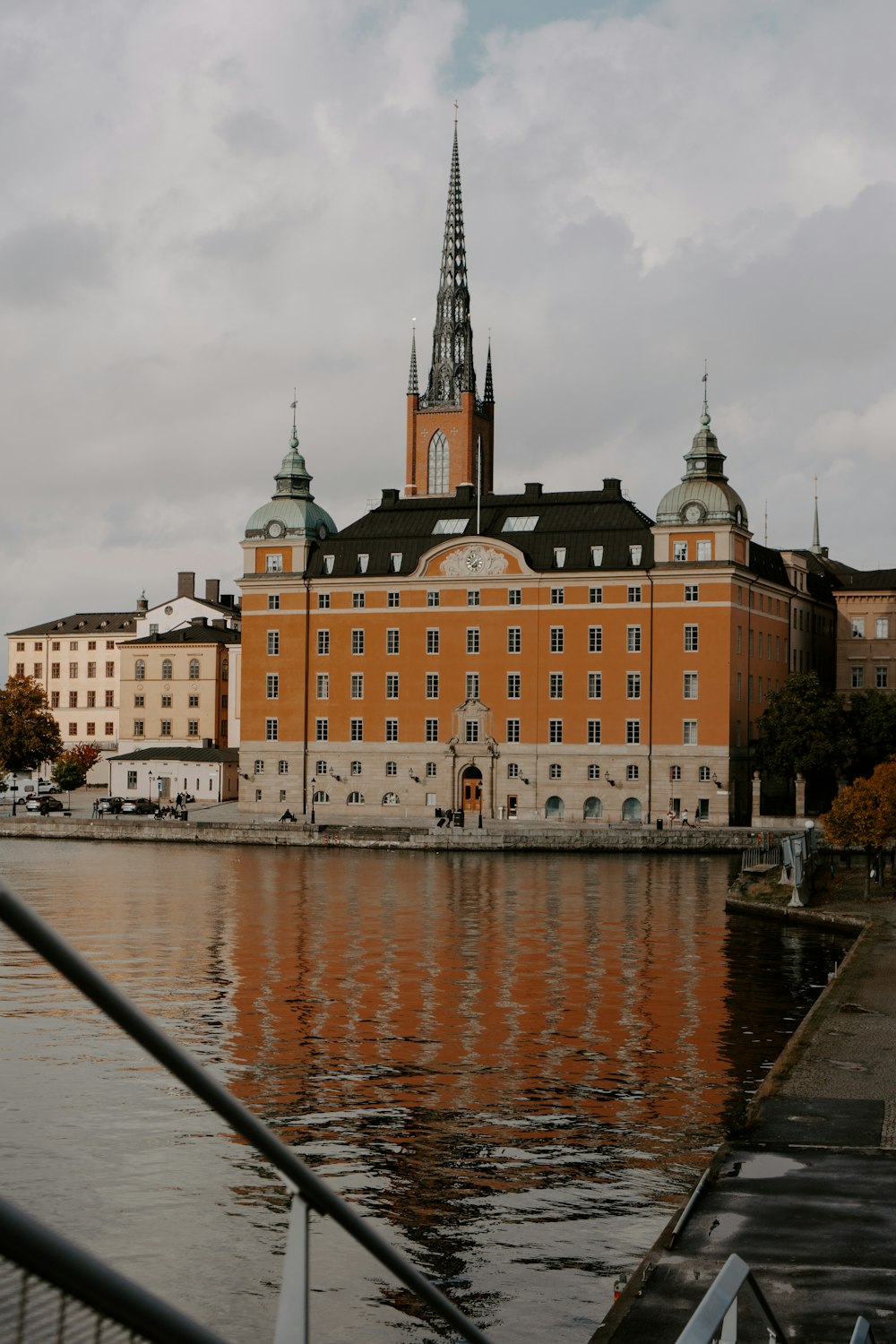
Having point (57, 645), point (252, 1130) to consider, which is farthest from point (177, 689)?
point (252, 1130)

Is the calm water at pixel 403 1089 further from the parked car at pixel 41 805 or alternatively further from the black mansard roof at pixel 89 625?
the black mansard roof at pixel 89 625

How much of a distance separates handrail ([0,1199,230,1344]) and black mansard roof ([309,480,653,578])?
87.7m

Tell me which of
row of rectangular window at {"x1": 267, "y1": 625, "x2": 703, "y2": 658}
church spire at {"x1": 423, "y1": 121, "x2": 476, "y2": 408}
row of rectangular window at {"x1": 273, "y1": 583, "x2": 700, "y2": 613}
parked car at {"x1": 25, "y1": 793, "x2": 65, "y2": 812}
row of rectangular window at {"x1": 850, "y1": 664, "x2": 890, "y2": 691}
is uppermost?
church spire at {"x1": 423, "y1": 121, "x2": 476, "y2": 408}

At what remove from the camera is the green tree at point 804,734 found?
85938mm

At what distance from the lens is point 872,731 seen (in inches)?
3489

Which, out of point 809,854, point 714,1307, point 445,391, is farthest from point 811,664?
point 714,1307

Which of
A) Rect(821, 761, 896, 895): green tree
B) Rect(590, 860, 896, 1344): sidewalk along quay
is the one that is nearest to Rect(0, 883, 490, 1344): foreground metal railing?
Answer: Rect(590, 860, 896, 1344): sidewalk along quay

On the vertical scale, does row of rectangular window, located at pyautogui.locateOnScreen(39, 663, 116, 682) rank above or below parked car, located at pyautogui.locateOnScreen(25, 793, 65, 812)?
above

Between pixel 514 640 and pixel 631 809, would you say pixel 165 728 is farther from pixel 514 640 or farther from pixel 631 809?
pixel 631 809

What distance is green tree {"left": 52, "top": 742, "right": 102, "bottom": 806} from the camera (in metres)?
118

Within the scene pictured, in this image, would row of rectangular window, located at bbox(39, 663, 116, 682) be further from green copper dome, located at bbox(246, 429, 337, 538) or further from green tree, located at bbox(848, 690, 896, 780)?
green tree, located at bbox(848, 690, 896, 780)

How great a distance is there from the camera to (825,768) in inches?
3445

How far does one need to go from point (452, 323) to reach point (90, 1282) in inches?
4950

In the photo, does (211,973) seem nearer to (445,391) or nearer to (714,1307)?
(714,1307)
